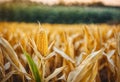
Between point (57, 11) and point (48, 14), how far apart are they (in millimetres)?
43

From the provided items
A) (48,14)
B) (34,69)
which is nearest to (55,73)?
(34,69)

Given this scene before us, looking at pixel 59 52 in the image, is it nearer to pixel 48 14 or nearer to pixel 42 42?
pixel 42 42

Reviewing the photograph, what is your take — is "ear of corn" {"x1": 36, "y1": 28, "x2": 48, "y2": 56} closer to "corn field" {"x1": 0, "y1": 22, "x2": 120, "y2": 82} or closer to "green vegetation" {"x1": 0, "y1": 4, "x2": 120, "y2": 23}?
"corn field" {"x1": 0, "y1": 22, "x2": 120, "y2": 82}

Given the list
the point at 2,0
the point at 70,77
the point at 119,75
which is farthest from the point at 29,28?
the point at 119,75

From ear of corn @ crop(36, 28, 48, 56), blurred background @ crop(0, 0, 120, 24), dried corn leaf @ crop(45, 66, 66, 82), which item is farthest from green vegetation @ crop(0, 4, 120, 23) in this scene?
dried corn leaf @ crop(45, 66, 66, 82)

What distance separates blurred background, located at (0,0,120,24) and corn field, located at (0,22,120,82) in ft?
0.09

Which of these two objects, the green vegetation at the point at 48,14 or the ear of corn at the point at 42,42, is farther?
the green vegetation at the point at 48,14

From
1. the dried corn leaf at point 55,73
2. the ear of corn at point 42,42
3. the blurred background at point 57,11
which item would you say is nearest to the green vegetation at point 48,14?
the blurred background at point 57,11

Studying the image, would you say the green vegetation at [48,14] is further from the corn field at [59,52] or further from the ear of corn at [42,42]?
the ear of corn at [42,42]

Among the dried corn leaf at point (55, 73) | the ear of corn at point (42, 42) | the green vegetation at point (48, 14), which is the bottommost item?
the dried corn leaf at point (55, 73)

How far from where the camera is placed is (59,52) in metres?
1.06

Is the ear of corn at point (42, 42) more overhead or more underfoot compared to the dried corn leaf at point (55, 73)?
more overhead

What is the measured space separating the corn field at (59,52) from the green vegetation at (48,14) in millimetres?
26

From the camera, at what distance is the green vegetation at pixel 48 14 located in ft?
3.74
